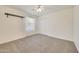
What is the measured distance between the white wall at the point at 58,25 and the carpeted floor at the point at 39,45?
0.07 meters

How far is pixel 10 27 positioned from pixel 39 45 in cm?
48

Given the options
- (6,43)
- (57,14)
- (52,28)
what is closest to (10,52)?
(6,43)

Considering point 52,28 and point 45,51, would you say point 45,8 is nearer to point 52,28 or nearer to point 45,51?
point 52,28

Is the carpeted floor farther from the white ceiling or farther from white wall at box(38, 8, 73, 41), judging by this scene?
the white ceiling

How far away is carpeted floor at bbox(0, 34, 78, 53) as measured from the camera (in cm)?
114

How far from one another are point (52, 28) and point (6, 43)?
2.18ft

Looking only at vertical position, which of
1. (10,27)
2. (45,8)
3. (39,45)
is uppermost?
(45,8)

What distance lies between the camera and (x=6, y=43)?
1.16 metres

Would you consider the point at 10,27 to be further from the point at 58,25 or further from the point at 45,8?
the point at 58,25

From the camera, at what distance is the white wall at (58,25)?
1.23 meters

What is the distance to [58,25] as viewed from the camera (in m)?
1.26

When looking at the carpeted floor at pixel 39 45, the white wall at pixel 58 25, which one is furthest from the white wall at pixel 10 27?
the white wall at pixel 58 25

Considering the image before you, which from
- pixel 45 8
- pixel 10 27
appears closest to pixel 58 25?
pixel 45 8
